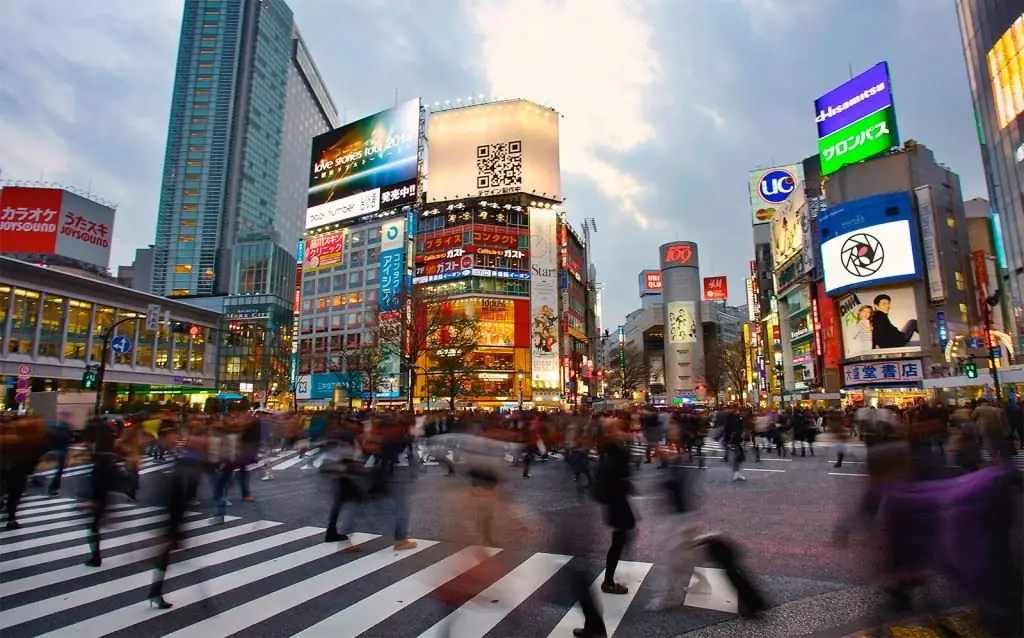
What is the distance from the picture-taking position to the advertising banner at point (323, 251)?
74.4 meters

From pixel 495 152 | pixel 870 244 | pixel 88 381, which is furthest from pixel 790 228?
pixel 88 381

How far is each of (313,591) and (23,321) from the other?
197 ft

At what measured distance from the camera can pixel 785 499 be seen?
452 inches

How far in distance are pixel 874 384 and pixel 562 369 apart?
33.0m

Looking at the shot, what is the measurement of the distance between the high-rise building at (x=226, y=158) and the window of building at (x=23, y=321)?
4870 cm


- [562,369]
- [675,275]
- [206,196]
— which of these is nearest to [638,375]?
[675,275]

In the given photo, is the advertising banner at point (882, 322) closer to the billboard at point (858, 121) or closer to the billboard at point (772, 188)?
the billboard at point (858, 121)

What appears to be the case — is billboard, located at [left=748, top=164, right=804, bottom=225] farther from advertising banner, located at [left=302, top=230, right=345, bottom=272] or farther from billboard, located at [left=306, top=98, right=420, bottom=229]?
advertising banner, located at [left=302, top=230, right=345, bottom=272]

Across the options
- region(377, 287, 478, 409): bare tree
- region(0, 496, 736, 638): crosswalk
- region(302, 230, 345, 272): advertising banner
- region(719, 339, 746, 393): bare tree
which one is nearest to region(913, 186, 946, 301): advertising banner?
region(719, 339, 746, 393): bare tree

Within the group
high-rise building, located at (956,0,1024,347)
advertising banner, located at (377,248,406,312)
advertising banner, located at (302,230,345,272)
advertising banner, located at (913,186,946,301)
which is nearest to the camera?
high-rise building, located at (956,0,1024,347)

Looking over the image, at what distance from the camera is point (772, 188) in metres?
79.1

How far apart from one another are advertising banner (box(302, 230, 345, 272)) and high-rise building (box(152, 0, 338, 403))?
1035 inches

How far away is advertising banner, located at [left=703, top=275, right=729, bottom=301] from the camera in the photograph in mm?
113875

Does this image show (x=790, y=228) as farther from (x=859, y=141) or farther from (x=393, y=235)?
(x=393, y=235)
